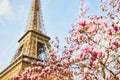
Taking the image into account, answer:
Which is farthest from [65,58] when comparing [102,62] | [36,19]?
[36,19]

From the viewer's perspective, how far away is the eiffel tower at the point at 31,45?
38.9m

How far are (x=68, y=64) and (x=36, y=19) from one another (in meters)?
35.9

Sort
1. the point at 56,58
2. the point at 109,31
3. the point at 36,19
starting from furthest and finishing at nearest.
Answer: the point at 36,19 < the point at 56,58 < the point at 109,31

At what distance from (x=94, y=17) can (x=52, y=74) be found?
258cm

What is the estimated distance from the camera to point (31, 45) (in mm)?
42750

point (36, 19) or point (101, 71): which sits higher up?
point (36, 19)

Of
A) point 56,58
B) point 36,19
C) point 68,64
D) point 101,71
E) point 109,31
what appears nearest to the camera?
point 109,31

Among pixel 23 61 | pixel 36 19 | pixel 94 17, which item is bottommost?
pixel 94 17

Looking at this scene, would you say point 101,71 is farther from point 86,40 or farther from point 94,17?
point 94,17

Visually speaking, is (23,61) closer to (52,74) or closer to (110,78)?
(52,74)

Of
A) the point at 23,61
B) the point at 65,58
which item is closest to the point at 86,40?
the point at 65,58

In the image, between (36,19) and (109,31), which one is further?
(36,19)

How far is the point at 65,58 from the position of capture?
37.7 feet

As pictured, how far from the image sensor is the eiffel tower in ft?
128
